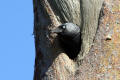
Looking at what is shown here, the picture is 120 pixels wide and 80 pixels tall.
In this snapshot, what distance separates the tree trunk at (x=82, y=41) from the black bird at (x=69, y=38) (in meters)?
0.05

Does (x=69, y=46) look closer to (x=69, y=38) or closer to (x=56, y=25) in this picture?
(x=69, y=38)

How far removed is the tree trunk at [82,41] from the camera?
351 centimetres

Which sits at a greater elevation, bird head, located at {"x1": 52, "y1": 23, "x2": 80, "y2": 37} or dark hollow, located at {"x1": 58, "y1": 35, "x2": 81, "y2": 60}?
bird head, located at {"x1": 52, "y1": 23, "x2": 80, "y2": 37}

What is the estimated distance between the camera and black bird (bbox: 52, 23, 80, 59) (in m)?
3.70

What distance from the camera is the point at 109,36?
3.52 metres

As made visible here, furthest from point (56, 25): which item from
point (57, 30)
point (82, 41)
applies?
point (82, 41)

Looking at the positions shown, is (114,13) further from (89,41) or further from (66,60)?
(66,60)

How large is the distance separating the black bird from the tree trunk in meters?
0.05

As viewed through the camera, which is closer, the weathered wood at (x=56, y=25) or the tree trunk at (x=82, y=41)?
the tree trunk at (x=82, y=41)

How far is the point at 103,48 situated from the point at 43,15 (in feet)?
2.19

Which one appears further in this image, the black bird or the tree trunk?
the black bird

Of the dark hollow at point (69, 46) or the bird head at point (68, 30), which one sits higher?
the bird head at point (68, 30)

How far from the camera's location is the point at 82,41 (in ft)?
12.2

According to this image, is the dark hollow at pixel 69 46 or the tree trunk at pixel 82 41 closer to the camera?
the tree trunk at pixel 82 41
